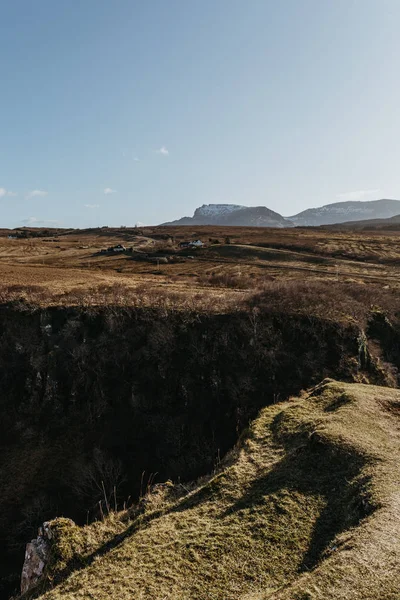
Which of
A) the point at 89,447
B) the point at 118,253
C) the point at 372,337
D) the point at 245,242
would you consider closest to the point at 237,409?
the point at 89,447

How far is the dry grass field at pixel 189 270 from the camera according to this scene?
153 feet

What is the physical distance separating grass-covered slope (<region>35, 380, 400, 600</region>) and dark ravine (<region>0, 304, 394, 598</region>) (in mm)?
14197

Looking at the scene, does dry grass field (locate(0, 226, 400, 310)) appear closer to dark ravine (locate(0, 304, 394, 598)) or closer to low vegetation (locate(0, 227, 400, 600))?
low vegetation (locate(0, 227, 400, 600))

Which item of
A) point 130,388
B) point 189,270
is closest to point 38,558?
point 130,388

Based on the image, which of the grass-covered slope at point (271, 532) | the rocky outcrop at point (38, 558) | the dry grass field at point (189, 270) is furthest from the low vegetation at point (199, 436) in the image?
the dry grass field at point (189, 270)

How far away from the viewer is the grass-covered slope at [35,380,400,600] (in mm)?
9641

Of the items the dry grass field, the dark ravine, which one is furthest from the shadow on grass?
the dry grass field

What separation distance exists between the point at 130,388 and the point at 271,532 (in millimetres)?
26829

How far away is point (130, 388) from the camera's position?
36875 mm

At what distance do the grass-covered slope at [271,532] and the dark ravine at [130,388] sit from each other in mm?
14197

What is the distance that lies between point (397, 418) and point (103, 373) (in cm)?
2874

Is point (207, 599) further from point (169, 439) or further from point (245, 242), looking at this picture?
point (245, 242)

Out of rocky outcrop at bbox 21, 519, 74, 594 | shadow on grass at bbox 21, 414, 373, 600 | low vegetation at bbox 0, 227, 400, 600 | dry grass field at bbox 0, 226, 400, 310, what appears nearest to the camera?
low vegetation at bbox 0, 227, 400, 600

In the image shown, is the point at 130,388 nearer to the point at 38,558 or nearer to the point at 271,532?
the point at 38,558
